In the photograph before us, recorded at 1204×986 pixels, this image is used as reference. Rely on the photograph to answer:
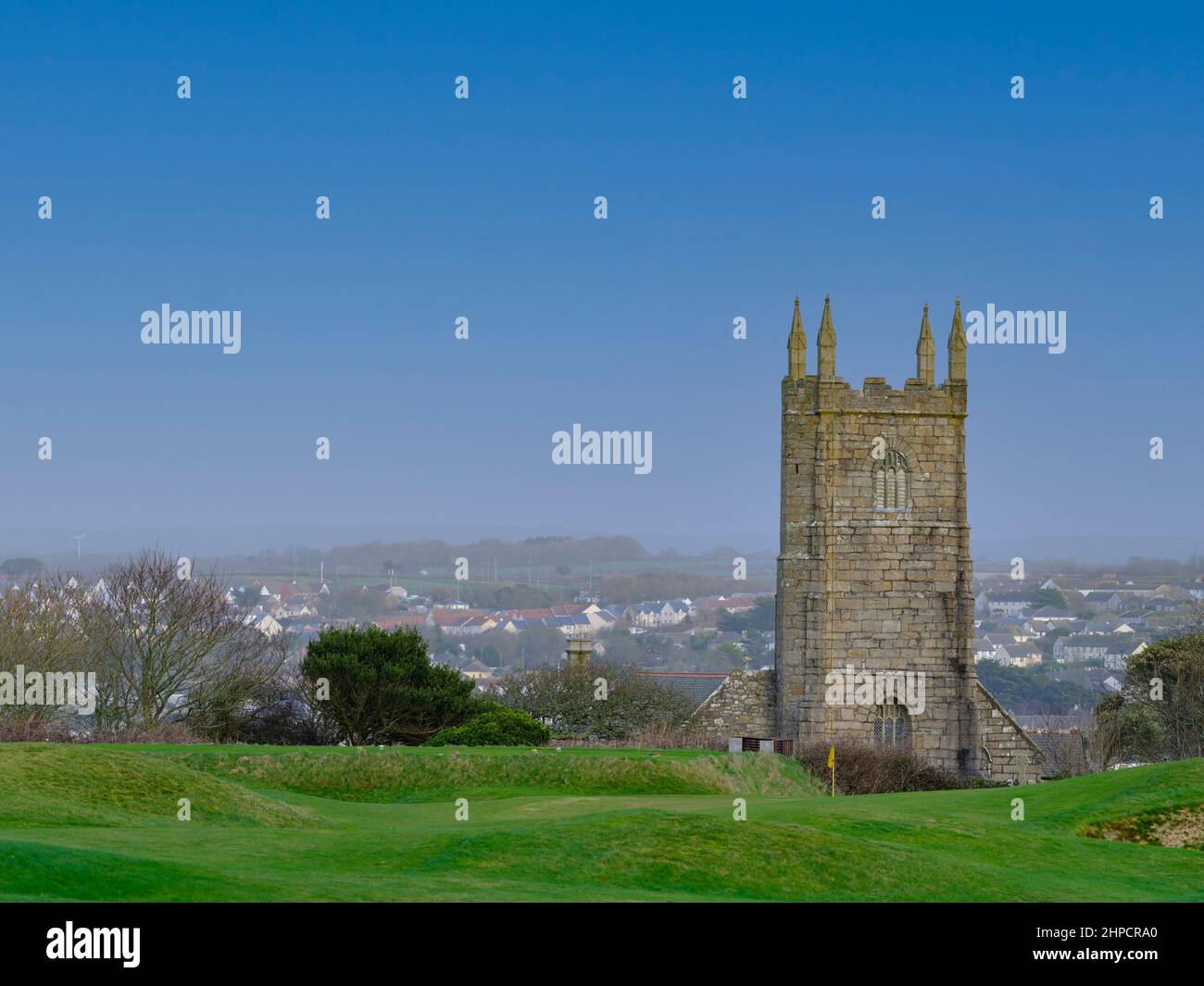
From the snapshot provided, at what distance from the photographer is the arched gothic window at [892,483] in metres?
47.6

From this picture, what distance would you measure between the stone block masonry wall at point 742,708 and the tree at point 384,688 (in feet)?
23.2

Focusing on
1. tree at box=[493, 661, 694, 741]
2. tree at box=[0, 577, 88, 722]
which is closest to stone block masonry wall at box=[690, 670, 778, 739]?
tree at box=[493, 661, 694, 741]

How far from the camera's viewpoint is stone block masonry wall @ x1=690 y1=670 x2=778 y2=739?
4753 cm

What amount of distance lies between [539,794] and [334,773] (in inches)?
188

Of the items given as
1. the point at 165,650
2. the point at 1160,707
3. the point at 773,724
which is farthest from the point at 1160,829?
the point at 165,650

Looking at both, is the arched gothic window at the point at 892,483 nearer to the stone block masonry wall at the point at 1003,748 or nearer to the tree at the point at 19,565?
the stone block masonry wall at the point at 1003,748

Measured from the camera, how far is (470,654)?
81.1 m

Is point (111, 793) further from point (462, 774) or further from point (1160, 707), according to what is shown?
point (1160, 707)

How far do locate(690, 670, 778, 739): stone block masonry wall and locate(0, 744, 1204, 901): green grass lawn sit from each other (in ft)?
56.2

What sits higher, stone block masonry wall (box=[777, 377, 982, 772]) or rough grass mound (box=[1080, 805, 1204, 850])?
stone block masonry wall (box=[777, 377, 982, 772])

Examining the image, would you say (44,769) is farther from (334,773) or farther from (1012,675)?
(1012,675)

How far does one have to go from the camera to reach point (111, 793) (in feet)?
76.9

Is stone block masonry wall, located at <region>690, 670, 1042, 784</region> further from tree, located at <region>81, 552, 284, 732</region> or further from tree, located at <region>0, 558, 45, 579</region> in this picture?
tree, located at <region>0, 558, 45, 579</region>
